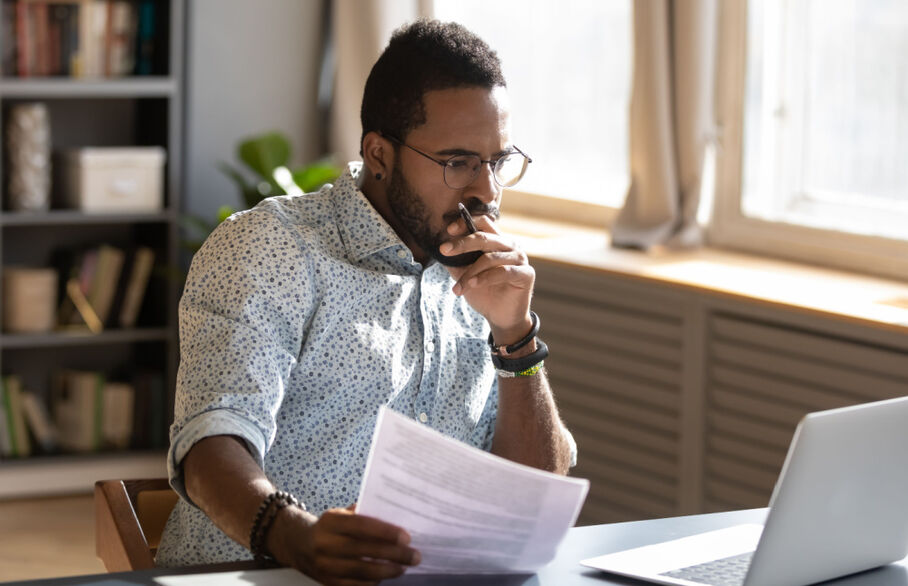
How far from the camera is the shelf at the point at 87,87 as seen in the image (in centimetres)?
381

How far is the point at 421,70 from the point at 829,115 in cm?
177

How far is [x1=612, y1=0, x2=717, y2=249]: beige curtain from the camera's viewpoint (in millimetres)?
3350

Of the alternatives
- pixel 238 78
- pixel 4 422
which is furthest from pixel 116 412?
pixel 238 78

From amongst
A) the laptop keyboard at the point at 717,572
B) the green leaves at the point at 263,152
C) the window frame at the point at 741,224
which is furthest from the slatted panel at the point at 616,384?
the laptop keyboard at the point at 717,572

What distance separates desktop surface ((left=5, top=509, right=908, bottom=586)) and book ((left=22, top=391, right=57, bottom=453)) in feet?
9.21

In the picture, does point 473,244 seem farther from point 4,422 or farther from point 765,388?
point 4,422

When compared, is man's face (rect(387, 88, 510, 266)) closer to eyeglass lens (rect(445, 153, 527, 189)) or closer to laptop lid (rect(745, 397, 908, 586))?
eyeglass lens (rect(445, 153, 527, 189))

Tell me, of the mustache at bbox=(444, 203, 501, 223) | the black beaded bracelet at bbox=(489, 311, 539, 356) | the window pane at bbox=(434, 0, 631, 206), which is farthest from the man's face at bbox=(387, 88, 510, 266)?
the window pane at bbox=(434, 0, 631, 206)

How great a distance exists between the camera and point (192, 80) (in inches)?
166

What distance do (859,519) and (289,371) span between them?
2.36ft

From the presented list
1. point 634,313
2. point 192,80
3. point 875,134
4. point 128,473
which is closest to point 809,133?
point 875,134

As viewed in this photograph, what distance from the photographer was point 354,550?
4.07ft

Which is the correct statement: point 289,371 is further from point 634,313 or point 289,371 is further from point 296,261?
point 634,313

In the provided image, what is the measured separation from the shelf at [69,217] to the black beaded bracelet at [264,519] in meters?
2.70
